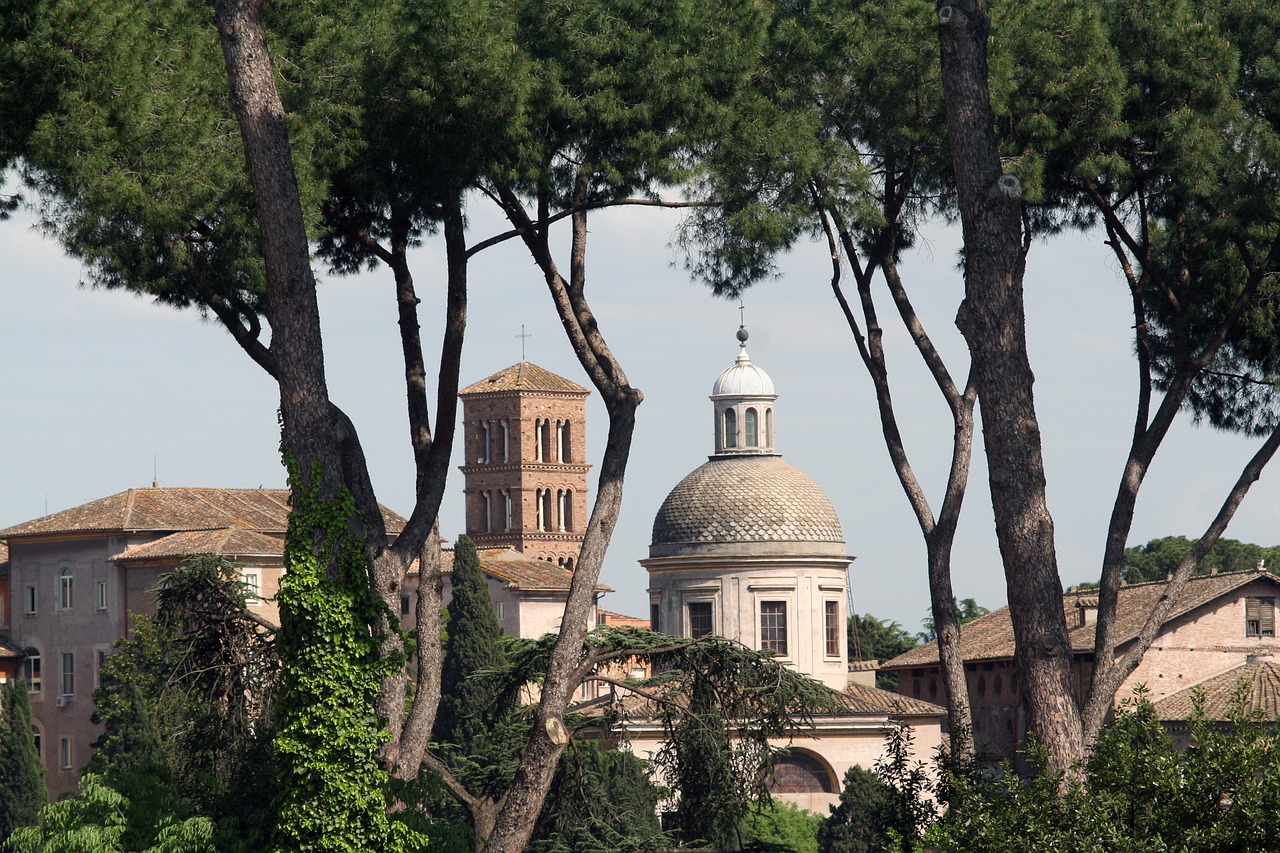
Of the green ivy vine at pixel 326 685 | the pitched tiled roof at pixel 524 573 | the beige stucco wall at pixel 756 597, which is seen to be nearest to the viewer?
the green ivy vine at pixel 326 685

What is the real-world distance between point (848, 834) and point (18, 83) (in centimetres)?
2799

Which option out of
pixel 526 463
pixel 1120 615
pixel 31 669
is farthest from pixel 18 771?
pixel 526 463

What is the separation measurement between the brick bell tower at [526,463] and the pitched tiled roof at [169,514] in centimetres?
2947

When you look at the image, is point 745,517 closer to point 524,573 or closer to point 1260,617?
point 524,573

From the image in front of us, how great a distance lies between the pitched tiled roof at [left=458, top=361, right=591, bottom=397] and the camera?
85938mm

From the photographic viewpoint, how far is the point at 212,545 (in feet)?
161

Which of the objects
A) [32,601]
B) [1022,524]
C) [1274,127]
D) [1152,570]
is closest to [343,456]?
[1022,524]

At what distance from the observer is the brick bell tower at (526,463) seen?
8644 cm

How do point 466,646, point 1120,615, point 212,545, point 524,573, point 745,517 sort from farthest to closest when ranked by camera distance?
point 524,573, point 745,517, point 212,545, point 466,646, point 1120,615

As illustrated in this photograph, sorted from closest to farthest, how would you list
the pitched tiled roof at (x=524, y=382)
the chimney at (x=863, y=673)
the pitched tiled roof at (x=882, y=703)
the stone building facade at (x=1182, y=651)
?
1. the stone building facade at (x=1182, y=651)
2. the pitched tiled roof at (x=882, y=703)
3. the chimney at (x=863, y=673)
4. the pitched tiled roof at (x=524, y=382)

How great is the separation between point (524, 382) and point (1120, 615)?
161 feet

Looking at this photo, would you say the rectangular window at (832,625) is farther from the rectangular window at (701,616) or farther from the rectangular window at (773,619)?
the rectangular window at (701,616)

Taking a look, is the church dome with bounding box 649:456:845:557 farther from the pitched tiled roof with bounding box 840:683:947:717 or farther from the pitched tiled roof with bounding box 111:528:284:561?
the pitched tiled roof with bounding box 111:528:284:561

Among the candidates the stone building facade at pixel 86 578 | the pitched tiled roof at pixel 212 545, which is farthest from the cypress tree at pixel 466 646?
the stone building facade at pixel 86 578
